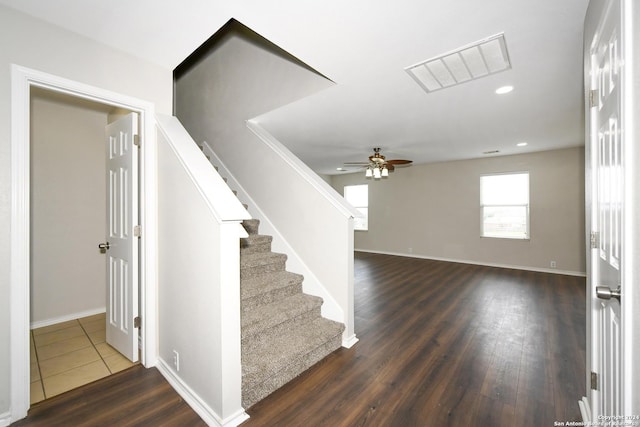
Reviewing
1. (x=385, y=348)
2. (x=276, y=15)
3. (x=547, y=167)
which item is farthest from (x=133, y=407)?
(x=547, y=167)

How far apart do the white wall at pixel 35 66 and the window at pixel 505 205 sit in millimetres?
6723

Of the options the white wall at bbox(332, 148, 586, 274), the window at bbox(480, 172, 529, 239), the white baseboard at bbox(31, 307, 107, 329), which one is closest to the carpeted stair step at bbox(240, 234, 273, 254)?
the white baseboard at bbox(31, 307, 107, 329)

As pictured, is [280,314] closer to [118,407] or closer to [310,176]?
[118,407]

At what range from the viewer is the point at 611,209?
1.09 metres

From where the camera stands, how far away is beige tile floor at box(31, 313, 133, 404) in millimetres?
1947

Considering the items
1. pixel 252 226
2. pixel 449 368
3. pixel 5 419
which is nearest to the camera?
pixel 5 419

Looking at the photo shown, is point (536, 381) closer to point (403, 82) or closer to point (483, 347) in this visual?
point (483, 347)

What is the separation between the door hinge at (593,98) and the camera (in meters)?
1.37

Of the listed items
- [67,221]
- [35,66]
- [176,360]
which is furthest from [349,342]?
[67,221]

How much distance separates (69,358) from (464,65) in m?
4.23

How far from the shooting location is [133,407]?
1.72 m

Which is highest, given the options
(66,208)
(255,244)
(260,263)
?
(66,208)

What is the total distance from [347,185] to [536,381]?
718 cm

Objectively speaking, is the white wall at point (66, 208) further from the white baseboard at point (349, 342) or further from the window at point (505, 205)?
the window at point (505, 205)
